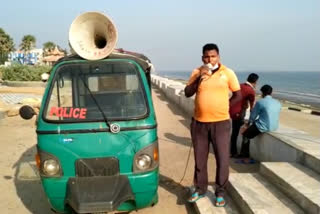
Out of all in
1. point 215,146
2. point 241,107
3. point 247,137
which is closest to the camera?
point 215,146

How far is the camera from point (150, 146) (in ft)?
11.5

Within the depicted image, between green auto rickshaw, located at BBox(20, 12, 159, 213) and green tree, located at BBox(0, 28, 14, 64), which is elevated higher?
green tree, located at BBox(0, 28, 14, 64)

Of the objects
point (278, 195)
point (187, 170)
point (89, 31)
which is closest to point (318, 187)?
point (278, 195)

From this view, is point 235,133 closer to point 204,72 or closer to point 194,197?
point 194,197

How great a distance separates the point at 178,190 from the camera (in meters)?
4.94

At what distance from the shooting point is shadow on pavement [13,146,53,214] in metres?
4.45

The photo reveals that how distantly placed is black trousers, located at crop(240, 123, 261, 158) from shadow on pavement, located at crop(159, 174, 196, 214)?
188 cm

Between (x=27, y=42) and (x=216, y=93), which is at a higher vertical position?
(x=27, y=42)

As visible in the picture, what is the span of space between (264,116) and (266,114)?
79mm

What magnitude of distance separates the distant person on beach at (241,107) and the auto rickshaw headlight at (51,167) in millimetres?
4000

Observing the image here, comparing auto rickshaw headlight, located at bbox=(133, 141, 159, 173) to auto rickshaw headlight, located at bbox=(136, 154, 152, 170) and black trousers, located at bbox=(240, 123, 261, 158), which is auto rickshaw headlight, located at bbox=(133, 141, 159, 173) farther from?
black trousers, located at bbox=(240, 123, 261, 158)

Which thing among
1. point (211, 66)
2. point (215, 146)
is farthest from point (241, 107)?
point (211, 66)

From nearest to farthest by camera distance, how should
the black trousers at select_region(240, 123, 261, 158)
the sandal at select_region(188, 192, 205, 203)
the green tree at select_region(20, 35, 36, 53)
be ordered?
the sandal at select_region(188, 192, 205, 203) < the black trousers at select_region(240, 123, 261, 158) < the green tree at select_region(20, 35, 36, 53)

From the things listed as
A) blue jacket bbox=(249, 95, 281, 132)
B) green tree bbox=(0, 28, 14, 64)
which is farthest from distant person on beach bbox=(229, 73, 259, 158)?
green tree bbox=(0, 28, 14, 64)
